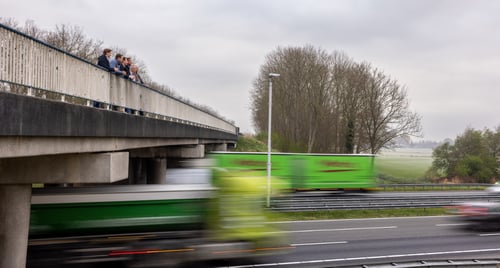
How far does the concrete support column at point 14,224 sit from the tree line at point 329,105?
42.4m

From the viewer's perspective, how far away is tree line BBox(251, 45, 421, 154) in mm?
48031

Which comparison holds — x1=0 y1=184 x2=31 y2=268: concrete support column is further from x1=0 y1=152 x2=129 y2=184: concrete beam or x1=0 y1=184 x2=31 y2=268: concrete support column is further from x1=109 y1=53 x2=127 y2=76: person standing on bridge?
x1=109 y1=53 x2=127 y2=76: person standing on bridge

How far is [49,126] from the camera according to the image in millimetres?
7043

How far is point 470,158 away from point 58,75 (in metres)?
46.7

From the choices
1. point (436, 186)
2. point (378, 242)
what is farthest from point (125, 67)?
point (436, 186)

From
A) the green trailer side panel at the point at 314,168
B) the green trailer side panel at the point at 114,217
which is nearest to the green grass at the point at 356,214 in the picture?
the green trailer side panel at the point at 314,168

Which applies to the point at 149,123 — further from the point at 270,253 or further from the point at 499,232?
the point at 499,232

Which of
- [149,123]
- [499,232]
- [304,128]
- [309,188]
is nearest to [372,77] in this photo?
[304,128]

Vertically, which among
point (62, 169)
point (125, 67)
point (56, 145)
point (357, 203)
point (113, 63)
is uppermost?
point (125, 67)

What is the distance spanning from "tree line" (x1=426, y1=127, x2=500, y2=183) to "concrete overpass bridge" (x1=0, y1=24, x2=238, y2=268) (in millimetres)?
42294

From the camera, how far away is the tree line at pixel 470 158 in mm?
46062

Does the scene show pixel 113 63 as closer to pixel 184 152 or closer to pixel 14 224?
pixel 14 224

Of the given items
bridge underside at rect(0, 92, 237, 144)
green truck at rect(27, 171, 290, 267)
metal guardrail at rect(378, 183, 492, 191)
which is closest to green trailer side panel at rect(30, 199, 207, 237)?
green truck at rect(27, 171, 290, 267)

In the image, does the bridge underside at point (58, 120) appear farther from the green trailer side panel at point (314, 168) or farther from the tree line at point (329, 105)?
the tree line at point (329, 105)
